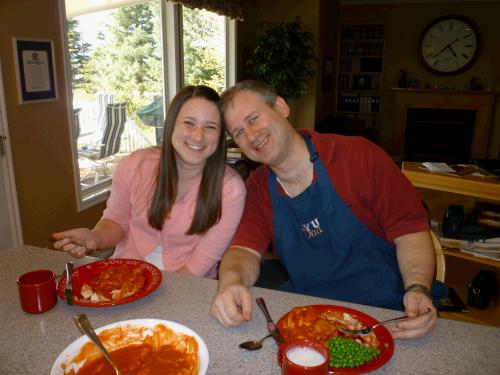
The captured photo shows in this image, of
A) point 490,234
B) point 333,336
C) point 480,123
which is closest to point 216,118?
point 333,336

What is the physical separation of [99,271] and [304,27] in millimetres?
5119

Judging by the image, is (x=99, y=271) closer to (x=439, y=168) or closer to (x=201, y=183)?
(x=201, y=183)

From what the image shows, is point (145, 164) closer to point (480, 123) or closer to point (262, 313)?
point (262, 313)

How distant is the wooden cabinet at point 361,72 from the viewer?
7613mm

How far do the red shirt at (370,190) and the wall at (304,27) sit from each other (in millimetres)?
4530

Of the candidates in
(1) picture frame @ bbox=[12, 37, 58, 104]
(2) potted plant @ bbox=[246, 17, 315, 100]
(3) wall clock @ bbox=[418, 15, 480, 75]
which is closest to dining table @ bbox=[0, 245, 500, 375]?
(1) picture frame @ bbox=[12, 37, 58, 104]

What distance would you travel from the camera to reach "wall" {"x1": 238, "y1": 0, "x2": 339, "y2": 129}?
561 cm

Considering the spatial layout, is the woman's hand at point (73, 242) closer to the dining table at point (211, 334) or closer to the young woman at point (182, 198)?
the young woman at point (182, 198)

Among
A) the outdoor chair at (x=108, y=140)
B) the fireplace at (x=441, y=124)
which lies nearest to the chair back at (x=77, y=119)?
the outdoor chair at (x=108, y=140)

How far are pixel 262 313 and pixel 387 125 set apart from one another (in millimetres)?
7406

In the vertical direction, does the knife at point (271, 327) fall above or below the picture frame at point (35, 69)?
below

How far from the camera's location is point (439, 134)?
24.6ft

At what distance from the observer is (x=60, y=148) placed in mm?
2920

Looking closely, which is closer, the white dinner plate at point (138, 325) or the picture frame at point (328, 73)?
the white dinner plate at point (138, 325)
